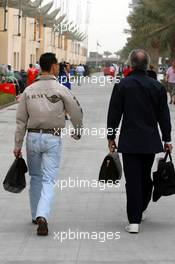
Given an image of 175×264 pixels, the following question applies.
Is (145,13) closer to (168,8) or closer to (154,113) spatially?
(168,8)

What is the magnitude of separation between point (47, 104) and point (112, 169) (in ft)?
3.02

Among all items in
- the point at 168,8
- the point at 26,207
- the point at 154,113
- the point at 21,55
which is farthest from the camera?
the point at 21,55

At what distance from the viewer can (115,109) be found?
709 cm

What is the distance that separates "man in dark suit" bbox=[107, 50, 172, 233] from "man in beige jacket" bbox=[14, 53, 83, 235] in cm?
40

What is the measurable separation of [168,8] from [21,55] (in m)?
22.5

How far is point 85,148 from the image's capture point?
46.2 ft

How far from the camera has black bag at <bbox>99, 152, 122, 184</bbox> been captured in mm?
7215

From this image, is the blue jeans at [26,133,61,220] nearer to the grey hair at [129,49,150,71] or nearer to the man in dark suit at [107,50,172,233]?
the man in dark suit at [107,50,172,233]

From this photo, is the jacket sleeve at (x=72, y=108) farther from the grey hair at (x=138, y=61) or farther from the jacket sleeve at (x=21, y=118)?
the grey hair at (x=138, y=61)

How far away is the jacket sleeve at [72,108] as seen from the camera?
22.8 feet

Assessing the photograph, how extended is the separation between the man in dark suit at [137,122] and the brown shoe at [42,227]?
2.61ft

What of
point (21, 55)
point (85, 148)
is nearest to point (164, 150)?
point (85, 148)

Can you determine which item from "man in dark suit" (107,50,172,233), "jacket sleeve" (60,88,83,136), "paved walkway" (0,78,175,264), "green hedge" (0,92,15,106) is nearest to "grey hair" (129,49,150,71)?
"man in dark suit" (107,50,172,233)

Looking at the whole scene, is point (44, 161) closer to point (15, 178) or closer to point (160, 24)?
point (15, 178)
